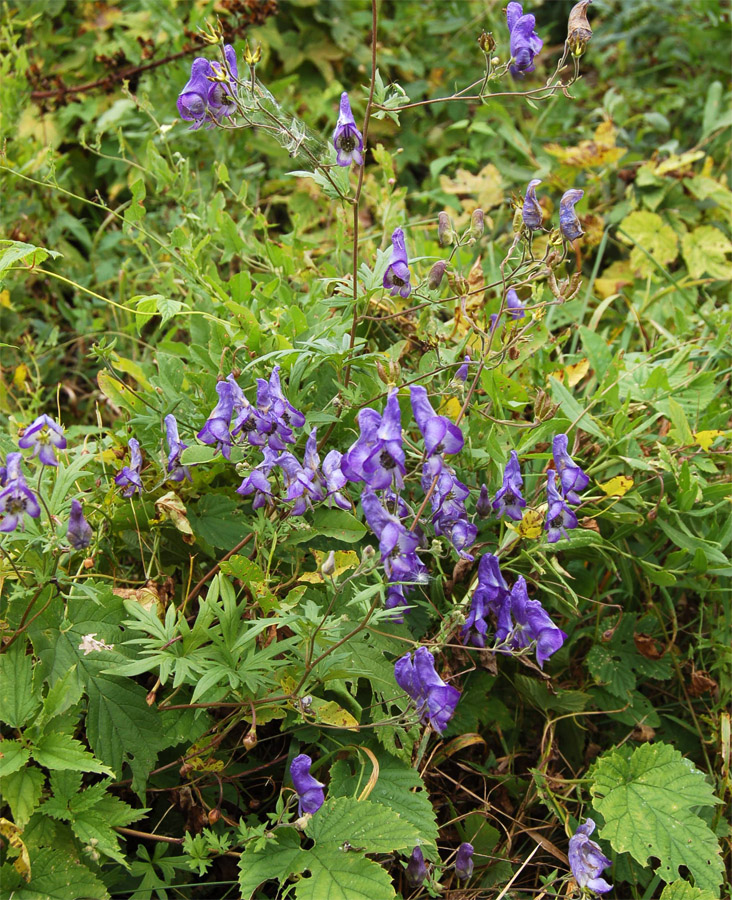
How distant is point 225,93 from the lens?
150cm

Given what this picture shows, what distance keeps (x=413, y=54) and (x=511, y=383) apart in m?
2.65

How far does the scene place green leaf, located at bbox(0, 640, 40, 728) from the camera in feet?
4.37

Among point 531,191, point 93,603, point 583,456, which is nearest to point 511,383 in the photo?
point 583,456

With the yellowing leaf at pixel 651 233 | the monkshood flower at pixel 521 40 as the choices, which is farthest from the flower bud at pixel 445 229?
the yellowing leaf at pixel 651 233

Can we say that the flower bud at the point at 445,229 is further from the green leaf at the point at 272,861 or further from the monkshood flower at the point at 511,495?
the green leaf at the point at 272,861

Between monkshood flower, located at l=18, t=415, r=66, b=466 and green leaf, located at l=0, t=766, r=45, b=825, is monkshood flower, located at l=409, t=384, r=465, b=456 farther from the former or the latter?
green leaf, located at l=0, t=766, r=45, b=825

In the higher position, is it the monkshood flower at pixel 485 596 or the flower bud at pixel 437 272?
the flower bud at pixel 437 272

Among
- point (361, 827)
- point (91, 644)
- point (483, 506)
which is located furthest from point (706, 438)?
point (91, 644)

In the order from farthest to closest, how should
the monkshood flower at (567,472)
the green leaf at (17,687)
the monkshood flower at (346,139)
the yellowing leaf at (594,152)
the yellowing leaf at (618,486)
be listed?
the yellowing leaf at (594,152) < the yellowing leaf at (618,486) < the monkshood flower at (567,472) < the monkshood flower at (346,139) < the green leaf at (17,687)

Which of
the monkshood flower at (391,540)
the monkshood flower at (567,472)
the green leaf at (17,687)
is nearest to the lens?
the monkshood flower at (391,540)

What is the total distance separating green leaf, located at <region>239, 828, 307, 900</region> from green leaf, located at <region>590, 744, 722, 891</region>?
560mm

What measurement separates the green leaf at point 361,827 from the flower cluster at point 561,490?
20.8 inches

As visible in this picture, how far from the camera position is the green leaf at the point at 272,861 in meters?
1.31

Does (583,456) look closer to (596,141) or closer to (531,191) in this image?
(531,191)
